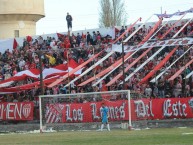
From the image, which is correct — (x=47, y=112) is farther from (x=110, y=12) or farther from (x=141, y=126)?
(x=110, y=12)

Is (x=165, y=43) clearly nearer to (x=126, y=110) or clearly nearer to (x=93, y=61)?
(x=126, y=110)

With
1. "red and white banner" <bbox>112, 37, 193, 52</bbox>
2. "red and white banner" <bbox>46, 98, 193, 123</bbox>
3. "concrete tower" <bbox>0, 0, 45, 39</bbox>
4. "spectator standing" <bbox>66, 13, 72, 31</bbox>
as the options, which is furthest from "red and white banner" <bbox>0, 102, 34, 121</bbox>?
"concrete tower" <bbox>0, 0, 45, 39</bbox>

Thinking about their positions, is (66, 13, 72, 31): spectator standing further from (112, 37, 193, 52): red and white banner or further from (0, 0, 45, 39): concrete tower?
(0, 0, 45, 39): concrete tower

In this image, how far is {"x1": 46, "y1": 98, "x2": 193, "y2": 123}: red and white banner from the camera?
121 feet

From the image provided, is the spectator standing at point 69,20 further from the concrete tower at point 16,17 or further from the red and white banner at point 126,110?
the red and white banner at point 126,110

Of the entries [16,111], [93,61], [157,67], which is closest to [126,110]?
[157,67]

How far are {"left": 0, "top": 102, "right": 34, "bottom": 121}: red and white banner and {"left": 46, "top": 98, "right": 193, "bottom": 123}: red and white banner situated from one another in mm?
2088

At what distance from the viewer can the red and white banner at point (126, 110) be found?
36.8 metres

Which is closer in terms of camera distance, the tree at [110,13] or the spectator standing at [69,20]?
the spectator standing at [69,20]

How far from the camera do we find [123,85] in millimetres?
36906

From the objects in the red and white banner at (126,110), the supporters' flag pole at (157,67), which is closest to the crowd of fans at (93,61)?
the supporters' flag pole at (157,67)

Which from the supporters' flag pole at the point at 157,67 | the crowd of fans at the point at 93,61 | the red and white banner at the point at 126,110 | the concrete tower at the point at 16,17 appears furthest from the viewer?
the concrete tower at the point at 16,17

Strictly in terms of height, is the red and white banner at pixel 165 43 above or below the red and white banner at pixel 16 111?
above

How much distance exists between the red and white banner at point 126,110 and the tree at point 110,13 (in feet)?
127
